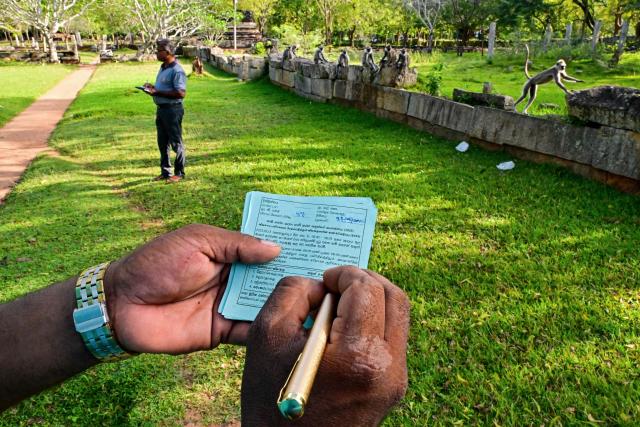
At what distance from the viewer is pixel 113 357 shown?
1629mm

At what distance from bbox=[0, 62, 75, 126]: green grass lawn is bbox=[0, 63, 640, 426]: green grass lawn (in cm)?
653

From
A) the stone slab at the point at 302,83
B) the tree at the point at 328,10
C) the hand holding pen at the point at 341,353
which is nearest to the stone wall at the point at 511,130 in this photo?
the stone slab at the point at 302,83

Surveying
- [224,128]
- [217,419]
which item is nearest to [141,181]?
[224,128]

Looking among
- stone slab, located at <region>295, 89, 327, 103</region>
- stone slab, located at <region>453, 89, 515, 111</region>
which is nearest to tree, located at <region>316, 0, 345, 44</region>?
stone slab, located at <region>295, 89, 327, 103</region>

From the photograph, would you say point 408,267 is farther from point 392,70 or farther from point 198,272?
point 392,70

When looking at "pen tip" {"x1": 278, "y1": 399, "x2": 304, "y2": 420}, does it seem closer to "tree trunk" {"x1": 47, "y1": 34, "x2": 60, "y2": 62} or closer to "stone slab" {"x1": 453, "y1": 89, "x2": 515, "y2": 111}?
"stone slab" {"x1": 453, "y1": 89, "x2": 515, "y2": 111}

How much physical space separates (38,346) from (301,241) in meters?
0.93

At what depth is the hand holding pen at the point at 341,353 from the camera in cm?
104

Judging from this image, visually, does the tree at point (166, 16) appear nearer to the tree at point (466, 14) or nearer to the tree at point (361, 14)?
the tree at point (361, 14)

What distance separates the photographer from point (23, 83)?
63.2ft

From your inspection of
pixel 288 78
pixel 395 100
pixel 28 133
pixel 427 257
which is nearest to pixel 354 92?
pixel 395 100

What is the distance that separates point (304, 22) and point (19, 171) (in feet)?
137

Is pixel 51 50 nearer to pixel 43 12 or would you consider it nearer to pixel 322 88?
pixel 43 12

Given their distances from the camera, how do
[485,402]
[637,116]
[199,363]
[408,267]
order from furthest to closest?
[637,116]
[408,267]
[199,363]
[485,402]
